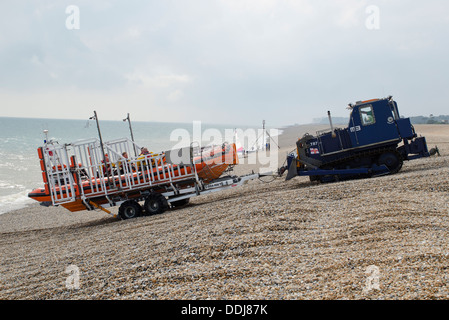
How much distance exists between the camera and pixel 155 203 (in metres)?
11.8

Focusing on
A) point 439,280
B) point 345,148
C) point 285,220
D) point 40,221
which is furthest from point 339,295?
point 40,221

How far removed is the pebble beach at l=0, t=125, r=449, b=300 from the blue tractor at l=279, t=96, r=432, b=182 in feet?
7.16

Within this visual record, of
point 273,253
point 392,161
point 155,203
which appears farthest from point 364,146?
point 273,253

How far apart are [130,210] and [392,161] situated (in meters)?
8.69

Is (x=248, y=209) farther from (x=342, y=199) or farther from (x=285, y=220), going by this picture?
(x=342, y=199)

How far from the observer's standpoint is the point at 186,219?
9.27 m

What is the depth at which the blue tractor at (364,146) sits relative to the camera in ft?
39.9

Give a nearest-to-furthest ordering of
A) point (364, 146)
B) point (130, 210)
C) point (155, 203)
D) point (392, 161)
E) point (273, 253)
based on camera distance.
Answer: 1. point (273, 253)
2. point (155, 203)
3. point (130, 210)
4. point (392, 161)
5. point (364, 146)

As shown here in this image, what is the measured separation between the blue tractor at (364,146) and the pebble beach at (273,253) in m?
2.18

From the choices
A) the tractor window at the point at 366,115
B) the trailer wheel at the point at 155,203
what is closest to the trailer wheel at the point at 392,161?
the tractor window at the point at 366,115

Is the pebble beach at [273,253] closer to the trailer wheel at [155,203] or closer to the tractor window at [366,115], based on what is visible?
the trailer wheel at [155,203]

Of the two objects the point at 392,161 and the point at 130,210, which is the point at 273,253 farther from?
the point at 392,161

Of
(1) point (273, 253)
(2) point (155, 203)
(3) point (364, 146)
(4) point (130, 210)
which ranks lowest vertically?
(1) point (273, 253)

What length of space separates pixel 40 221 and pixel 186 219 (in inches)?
341
